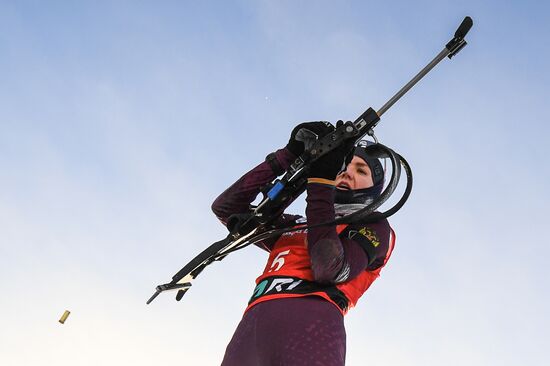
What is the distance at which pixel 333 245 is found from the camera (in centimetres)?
249

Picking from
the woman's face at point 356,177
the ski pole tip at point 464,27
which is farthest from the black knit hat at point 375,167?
the ski pole tip at point 464,27

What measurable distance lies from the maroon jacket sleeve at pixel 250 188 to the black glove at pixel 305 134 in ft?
0.17

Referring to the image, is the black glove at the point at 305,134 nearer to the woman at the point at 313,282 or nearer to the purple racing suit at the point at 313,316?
the woman at the point at 313,282

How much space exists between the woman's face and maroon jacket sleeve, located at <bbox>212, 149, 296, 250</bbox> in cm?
34

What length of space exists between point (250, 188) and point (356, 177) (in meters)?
0.66

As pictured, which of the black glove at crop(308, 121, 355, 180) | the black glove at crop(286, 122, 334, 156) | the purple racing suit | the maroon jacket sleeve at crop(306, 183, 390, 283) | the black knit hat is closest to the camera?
the purple racing suit

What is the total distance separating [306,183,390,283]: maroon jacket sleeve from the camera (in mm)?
2492

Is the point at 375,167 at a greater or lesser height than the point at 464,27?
lesser

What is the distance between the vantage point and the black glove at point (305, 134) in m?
2.88

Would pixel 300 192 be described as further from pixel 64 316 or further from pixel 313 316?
pixel 64 316

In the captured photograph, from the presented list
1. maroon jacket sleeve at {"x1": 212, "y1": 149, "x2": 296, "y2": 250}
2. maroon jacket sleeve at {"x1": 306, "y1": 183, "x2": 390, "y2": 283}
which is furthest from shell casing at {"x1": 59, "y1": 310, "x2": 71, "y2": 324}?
maroon jacket sleeve at {"x1": 306, "y1": 183, "x2": 390, "y2": 283}

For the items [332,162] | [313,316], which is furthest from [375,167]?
[313,316]

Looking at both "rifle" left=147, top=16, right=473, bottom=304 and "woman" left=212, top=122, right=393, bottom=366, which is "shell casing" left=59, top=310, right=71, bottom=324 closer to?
"rifle" left=147, top=16, right=473, bottom=304

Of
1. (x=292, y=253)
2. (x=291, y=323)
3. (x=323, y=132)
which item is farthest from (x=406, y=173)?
(x=291, y=323)
